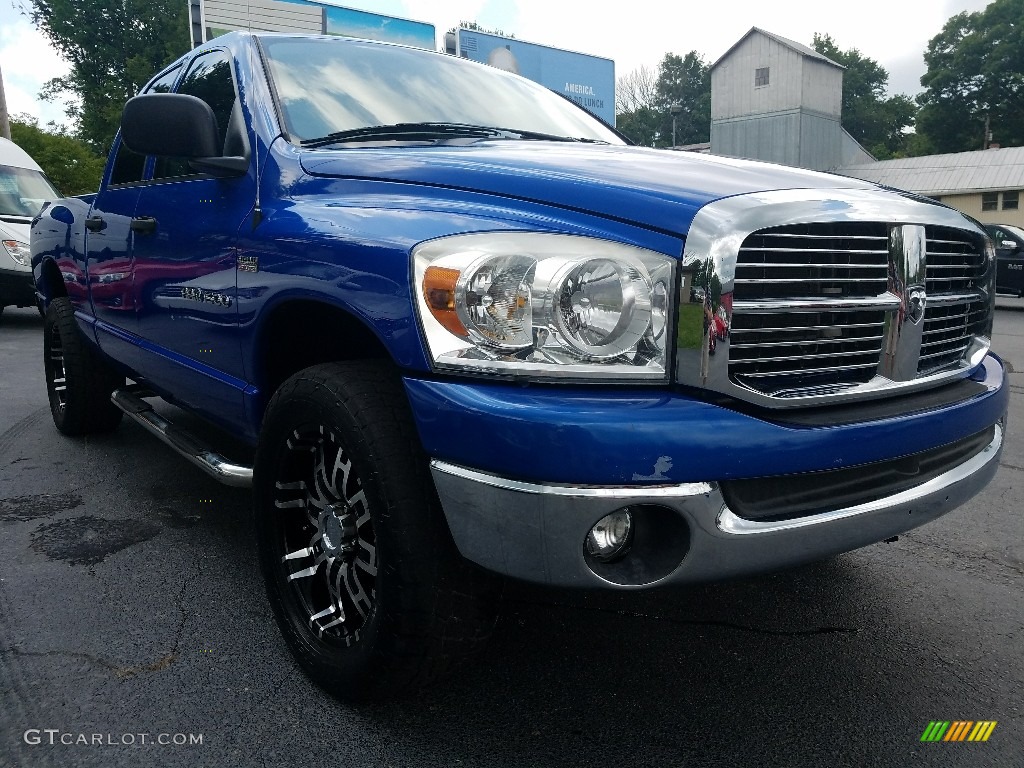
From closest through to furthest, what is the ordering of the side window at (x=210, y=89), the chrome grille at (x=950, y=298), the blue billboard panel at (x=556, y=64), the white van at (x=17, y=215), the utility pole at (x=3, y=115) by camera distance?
the chrome grille at (x=950, y=298)
the side window at (x=210, y=89)
the white van at (x=17, y=215)
the utility pole at (x=3, y=115)
the blue billboard panel at (x=556, y=64)

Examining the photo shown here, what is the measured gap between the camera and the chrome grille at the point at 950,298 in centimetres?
218

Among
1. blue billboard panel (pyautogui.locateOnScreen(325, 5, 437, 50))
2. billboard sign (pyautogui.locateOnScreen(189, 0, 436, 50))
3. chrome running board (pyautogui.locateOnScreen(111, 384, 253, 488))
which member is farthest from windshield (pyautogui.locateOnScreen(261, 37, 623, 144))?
blue billboard panel (pyautogui.locateOnScreen(325, 5, 437, 50))

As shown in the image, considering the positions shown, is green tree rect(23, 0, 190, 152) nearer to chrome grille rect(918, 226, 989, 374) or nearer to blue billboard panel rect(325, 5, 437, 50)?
blue billboard panel rect(325, 5, 437, 50)

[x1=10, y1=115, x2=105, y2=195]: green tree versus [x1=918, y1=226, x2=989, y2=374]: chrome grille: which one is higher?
[x1=10, y1=115, x2=105, y2=195]: green tree

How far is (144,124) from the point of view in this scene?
8.72 feet

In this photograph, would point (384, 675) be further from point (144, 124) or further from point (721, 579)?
point (144, 124)

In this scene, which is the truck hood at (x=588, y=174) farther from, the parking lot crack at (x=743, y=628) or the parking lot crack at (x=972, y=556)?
the parking lot crack at (x=972, y=556)

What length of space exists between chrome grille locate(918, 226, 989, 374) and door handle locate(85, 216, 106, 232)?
3.39 meters

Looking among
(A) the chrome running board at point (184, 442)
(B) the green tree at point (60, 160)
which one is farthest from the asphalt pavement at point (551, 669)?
(B) the green tree at point (60, 160)

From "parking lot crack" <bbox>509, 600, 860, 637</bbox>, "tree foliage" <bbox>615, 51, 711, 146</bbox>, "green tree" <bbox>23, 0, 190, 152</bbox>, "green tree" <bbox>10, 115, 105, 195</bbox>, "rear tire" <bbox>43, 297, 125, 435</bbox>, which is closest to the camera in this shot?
"parking lot crack" <bbox>509, 600, 860, 637</bbox>

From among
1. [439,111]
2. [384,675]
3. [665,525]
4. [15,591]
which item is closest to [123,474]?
[15,591]

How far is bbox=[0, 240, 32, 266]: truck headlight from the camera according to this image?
992 centimetres

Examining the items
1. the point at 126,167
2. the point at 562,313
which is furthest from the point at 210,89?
the point at 562,313

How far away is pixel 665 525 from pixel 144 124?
2.04m
